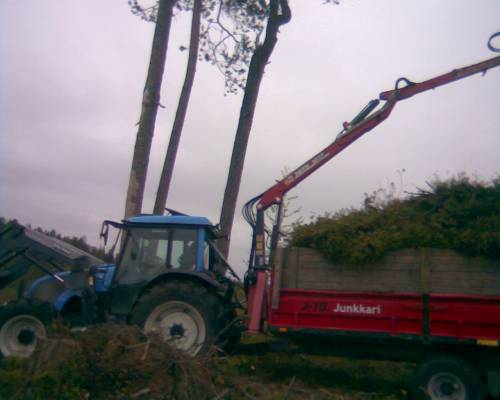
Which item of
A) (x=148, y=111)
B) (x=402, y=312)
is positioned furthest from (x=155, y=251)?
(x=148, y=111)

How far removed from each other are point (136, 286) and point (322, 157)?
3.38 meters

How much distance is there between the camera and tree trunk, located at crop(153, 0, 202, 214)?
1519cm

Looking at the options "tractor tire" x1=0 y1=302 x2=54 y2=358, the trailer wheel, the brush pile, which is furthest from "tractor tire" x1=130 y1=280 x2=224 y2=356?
the trailer wheel

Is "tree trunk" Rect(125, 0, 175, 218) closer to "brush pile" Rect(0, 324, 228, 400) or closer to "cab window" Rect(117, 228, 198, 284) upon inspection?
"cab window" Rect(117, 228, 198, 284)

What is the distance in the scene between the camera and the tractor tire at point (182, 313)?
8141 millimetres

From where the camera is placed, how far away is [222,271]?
9.66 m

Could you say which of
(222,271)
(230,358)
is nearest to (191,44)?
(222,271)

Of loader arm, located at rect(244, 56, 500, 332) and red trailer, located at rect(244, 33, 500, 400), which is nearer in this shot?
red trailer, located at rect(244, 33, 500, 400)

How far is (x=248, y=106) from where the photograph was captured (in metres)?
13.6

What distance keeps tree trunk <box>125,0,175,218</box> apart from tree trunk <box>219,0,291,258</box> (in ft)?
6.15

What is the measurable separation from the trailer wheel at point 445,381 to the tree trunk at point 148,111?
7.51m

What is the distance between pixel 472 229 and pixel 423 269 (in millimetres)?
811

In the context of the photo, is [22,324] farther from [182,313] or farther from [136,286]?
[182,313]

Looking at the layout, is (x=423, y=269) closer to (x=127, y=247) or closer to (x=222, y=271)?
(x=222, y=271)
